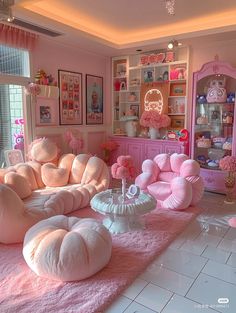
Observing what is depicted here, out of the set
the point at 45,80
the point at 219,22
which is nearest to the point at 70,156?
the point at 45,80

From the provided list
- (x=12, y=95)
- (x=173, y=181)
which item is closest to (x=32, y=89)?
(x=12, y=95)

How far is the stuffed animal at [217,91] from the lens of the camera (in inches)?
161

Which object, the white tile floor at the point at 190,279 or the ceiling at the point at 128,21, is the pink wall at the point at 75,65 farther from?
the white tile floor at the point at 190,279

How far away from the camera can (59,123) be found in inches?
178

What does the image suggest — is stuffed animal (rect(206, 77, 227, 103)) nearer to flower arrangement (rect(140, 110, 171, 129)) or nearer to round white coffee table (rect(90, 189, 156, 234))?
flower arrangement (rect(140, 110, 171, 129))

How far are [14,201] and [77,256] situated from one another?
935mm

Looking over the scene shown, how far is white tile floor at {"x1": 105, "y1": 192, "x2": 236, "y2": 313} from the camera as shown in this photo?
5.82ft

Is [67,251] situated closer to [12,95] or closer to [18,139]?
[18,139]

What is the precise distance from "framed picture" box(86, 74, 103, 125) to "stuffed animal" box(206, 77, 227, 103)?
216 centimetres

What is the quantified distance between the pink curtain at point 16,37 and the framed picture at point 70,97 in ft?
2.29

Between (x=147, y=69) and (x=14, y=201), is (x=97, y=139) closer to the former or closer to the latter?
(x=147, y=69)

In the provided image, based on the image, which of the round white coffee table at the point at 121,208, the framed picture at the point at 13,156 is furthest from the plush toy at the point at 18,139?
the round white coffee table at the point at 121,208

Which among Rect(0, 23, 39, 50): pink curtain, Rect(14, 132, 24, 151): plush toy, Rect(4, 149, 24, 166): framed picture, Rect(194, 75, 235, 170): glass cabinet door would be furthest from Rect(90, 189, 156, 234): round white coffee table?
Rect(0, 23, 39, 50): pink curtain

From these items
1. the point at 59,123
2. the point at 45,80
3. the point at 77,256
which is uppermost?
the point at 45,80
